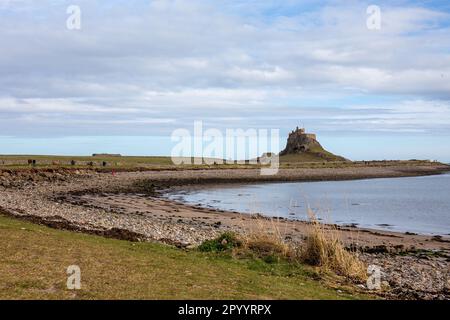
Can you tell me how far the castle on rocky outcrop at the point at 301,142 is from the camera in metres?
192

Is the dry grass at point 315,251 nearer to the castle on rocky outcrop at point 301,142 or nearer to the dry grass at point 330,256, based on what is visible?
the dry grass at point 330,256

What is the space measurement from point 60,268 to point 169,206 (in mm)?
29801

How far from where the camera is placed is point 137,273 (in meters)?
11.0

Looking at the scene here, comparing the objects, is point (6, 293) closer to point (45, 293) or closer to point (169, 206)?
point (45, 293)

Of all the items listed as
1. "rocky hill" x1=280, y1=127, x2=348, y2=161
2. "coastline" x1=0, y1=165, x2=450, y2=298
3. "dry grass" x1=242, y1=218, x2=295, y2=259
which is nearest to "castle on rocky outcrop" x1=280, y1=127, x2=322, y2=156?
"rocky hill" x1=280, y1=127, x2=348, y2=161

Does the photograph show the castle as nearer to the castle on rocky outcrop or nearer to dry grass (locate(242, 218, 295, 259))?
the castle on rocky outcrop

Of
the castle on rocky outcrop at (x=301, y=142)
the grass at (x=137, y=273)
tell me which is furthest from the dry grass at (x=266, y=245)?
the castle on rocky outcrop at (x=301, y=142)

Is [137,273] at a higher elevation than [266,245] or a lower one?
higher

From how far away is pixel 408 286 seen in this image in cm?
1350

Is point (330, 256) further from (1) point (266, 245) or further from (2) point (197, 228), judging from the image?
(2) point (197, 228)

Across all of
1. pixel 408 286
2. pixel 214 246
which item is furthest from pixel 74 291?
pixel 408 286

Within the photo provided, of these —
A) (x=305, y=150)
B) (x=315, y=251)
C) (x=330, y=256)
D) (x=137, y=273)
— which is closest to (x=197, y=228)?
(x=315, y=251)

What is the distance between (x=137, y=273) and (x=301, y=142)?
186m

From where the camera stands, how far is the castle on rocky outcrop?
192 m
